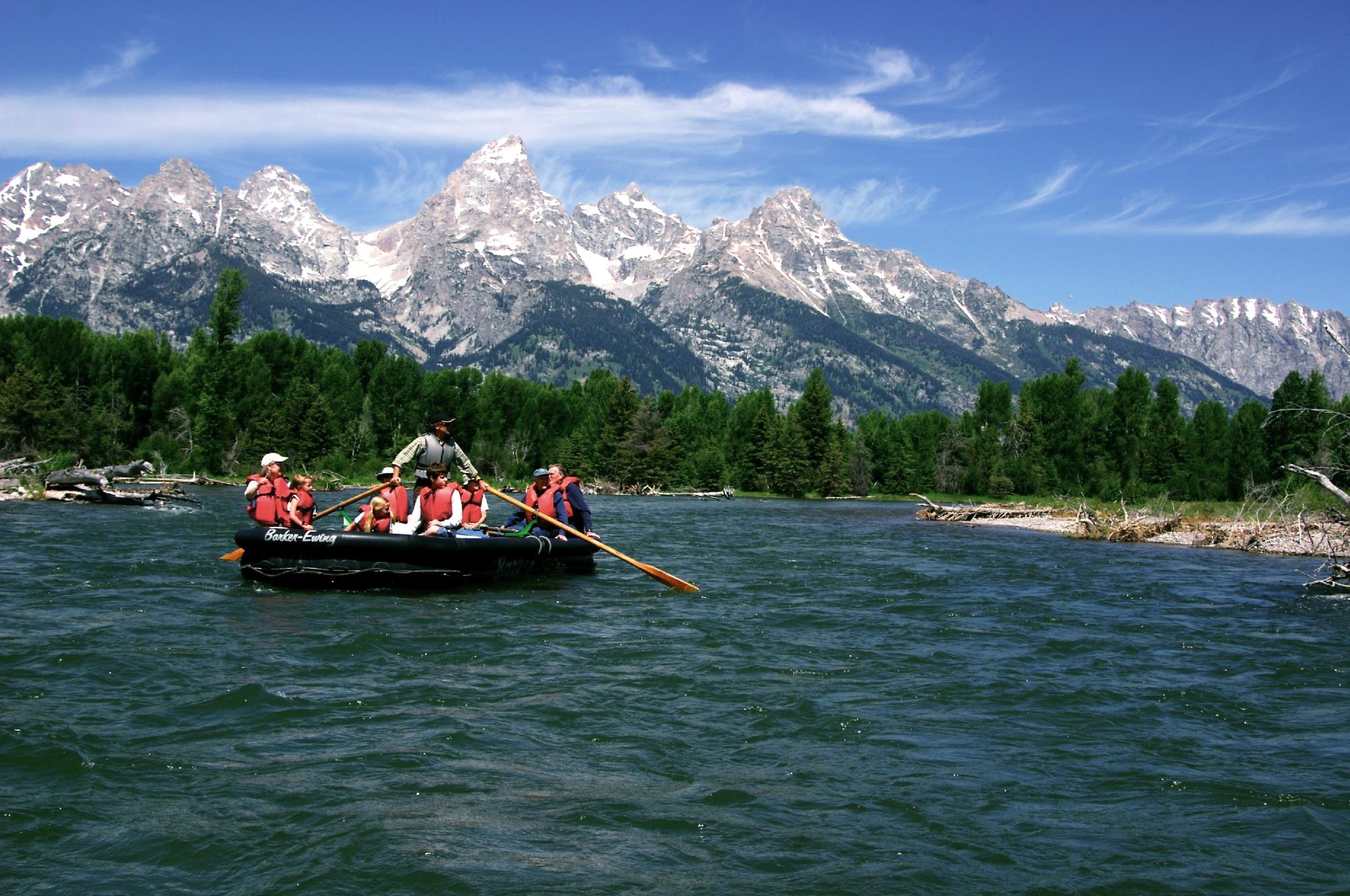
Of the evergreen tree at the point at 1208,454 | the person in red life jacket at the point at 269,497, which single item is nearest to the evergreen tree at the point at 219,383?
the person in red life jacket at the point at 269,497

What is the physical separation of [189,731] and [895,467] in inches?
3886

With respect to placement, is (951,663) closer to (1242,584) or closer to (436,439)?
(436,439)

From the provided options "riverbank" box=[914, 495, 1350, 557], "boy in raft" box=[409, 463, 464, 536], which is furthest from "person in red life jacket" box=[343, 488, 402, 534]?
"riverbank" box=[914, 495, 1350, 557]

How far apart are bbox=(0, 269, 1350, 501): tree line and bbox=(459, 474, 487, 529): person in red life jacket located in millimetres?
58737

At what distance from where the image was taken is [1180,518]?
3984cm

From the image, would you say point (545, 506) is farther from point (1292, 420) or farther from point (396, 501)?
point (1292, 420)

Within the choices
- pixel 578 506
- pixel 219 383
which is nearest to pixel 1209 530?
pixel 578 506

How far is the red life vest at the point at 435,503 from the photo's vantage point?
19344mm

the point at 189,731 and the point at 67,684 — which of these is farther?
the point at 67,684

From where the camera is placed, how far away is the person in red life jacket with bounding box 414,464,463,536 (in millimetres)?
19312

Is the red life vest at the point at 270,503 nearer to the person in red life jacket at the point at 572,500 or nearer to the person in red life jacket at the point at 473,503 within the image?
the person in red life jacket at the point at 473,503

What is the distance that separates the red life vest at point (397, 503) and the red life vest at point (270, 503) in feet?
6.31

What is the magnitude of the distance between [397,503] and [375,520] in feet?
2.71

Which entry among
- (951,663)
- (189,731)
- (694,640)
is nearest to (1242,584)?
(951,663)
